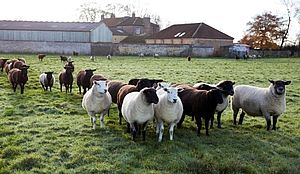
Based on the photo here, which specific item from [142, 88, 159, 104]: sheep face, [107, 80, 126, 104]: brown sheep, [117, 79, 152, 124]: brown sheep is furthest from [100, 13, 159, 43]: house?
[142, 88, 159, 104]: sheep face

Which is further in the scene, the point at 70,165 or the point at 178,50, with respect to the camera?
the point at 178,50

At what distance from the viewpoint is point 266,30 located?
238 feet

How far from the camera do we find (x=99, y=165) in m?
7.16

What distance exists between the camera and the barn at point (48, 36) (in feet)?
184

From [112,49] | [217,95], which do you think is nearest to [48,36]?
[112,49]

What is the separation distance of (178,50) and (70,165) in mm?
48438

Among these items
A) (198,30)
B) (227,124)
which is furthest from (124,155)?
(198,30)

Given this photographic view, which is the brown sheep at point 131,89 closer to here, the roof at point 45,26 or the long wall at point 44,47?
the long wall at point 44,47

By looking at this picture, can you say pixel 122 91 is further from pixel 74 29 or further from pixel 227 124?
pixel 74 29

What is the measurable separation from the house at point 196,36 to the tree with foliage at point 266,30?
32.5ft

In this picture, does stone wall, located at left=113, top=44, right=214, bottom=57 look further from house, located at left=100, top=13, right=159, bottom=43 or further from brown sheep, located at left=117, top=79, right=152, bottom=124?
brown sheep, located at left=117, top=79, right=152, bottom=124

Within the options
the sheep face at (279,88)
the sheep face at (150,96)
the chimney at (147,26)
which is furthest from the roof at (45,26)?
the sheep face at (150,96)

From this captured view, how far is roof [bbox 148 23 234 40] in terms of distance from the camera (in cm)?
6299

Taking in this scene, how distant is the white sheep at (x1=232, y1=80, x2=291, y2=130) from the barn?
46.1 meters
